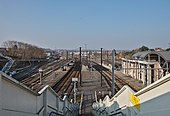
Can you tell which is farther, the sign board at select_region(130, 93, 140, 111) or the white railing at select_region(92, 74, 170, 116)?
the sign board at select_region(130, 93, 140, 111)

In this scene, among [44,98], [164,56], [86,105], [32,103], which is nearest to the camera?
[32,103]

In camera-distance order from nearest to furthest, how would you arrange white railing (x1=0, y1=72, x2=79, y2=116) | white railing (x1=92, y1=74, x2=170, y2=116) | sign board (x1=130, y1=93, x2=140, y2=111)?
1. white railing (x1=0, y1=72, x2=79, y2=116)
2. white railing (x1=92, y1=74, x2=170, y2=116)
3. sign board (x1=130, y1=93, x2=140, y2=111)

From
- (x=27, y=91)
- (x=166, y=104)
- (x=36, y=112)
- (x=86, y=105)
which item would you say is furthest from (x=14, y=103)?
(x=86, y=105)

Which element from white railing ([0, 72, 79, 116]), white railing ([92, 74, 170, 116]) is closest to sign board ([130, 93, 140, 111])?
white railing ([92, 74, 170, 116])

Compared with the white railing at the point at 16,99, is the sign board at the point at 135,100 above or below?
below

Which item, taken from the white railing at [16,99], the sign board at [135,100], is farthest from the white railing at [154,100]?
the white railing at [16,99]

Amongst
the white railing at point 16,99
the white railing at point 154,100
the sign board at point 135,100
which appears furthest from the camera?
the sign board at point 135,100

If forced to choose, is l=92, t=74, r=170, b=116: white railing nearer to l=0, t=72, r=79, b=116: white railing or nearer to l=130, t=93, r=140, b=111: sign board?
l=130, t=93, r=140, b=111: sign board

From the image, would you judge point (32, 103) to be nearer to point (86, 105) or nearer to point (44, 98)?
point (44, 98)

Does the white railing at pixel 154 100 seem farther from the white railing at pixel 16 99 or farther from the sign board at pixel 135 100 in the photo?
the white railing at pixel 16 99

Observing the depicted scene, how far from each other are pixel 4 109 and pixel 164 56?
69.3 feet

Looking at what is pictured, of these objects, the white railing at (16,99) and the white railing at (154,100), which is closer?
the white railing at (16,99)

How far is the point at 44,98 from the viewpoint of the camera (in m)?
3.45

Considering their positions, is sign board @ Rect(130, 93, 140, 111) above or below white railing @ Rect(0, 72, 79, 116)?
below
